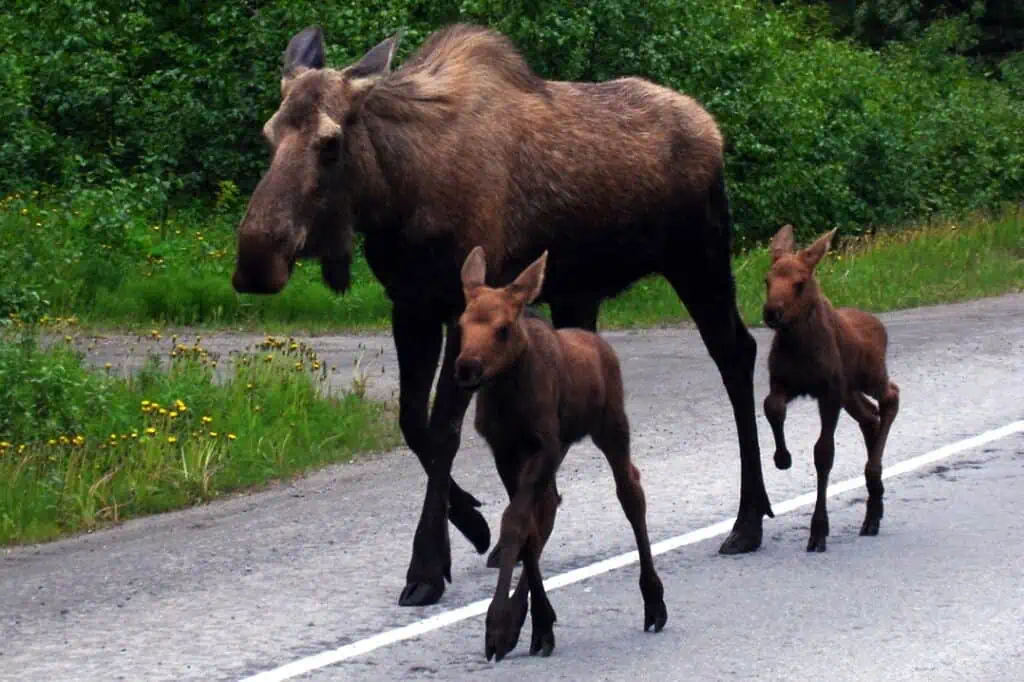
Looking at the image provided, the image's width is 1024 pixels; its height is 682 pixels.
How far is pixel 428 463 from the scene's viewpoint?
26.2 ft

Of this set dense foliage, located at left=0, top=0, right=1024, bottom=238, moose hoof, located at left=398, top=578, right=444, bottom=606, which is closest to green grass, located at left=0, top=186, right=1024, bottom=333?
dense foliage, located at left=0, top=0, right=1024, bottom=238

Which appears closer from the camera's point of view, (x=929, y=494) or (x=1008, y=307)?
(x=929, y=494)

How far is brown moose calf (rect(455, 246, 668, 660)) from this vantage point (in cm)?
671

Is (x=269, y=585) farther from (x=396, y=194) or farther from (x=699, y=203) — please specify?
(x=699, y=203)

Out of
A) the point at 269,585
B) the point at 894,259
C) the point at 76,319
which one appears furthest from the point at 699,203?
the point at 894,259

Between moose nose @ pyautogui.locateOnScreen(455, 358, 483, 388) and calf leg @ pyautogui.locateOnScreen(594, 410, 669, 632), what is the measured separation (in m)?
0.87

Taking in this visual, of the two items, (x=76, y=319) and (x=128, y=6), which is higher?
(x=128, y=6)

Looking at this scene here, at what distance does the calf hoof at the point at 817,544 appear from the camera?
8625 millimetres

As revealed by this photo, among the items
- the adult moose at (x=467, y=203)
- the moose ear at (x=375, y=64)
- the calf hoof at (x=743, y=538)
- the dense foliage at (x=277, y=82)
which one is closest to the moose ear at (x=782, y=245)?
the adult moose at (x=467, y=203)

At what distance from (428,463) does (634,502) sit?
102 cm

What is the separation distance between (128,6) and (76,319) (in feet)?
22.9

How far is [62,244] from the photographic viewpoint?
17391 mm

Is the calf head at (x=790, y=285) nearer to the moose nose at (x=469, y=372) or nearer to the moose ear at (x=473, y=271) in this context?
the moose ear at (x=473, y=271)

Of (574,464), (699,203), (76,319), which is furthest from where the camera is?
(76,319)
